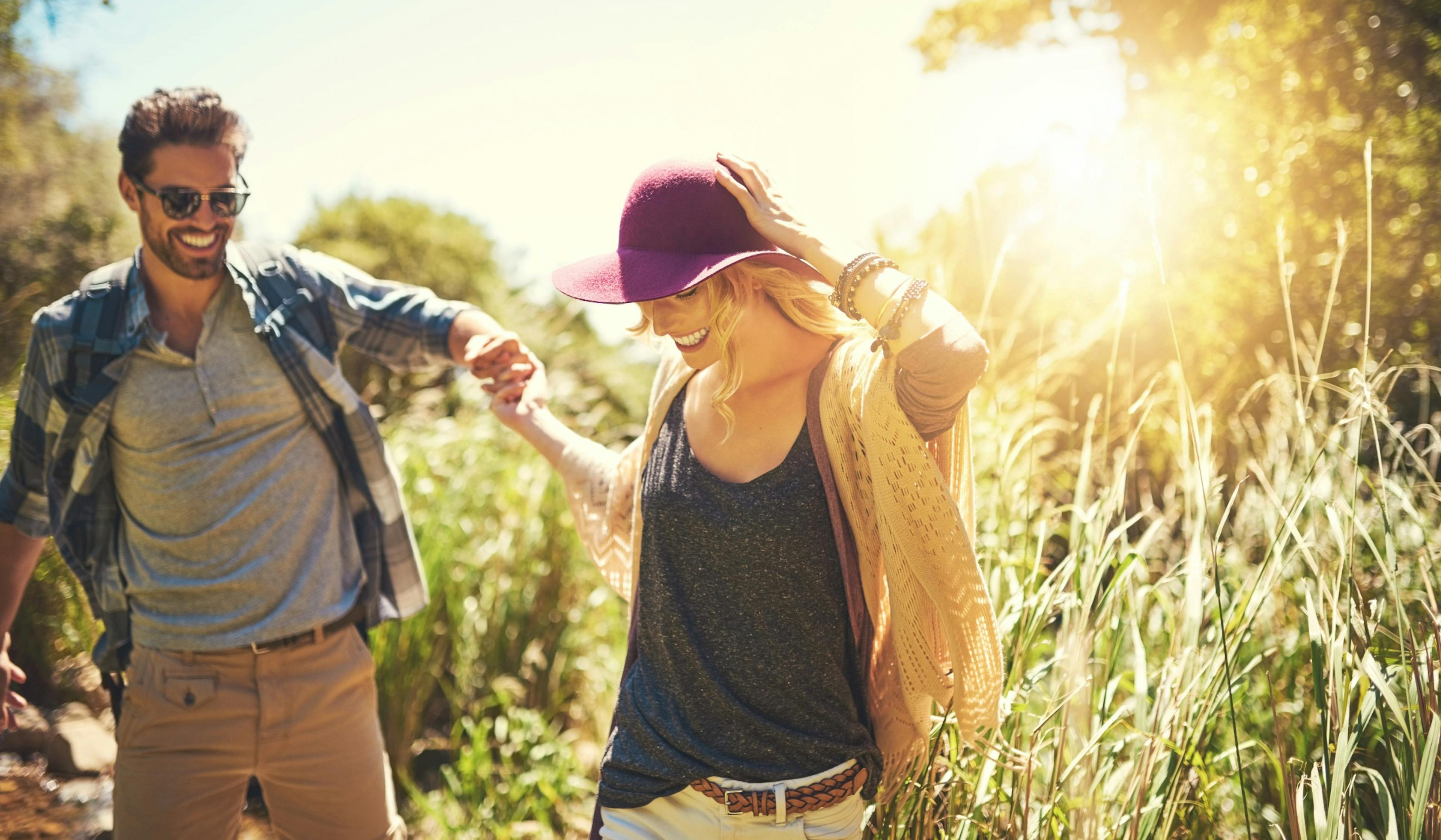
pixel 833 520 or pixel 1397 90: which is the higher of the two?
pixel 1397 90

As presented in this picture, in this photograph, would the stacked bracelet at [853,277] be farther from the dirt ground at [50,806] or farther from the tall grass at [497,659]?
the dirt ground at [50,806]

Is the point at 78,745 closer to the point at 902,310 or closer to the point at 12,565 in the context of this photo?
the point at 12,565

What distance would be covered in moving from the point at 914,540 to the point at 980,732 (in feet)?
1.89

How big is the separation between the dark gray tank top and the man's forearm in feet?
5.03

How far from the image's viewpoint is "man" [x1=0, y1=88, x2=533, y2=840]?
1.99 m

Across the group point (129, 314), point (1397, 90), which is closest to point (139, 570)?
point (129, 314)

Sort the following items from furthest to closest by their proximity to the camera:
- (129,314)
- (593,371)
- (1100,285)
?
(593,371), (1100,285), (129,314)

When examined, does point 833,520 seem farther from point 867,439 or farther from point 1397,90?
point 1397,90

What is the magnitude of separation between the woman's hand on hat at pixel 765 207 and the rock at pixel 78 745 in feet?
9.44

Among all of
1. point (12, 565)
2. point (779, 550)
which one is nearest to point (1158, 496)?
point (779, 550)

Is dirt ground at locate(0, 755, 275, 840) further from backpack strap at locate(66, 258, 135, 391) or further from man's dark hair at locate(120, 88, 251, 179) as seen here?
man's dark hair at locate(120, 88, 251, 179)

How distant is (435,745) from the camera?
11.3 feet

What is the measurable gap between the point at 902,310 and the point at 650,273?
1.45 ft

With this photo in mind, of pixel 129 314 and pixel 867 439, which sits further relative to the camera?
pixel 129 314
